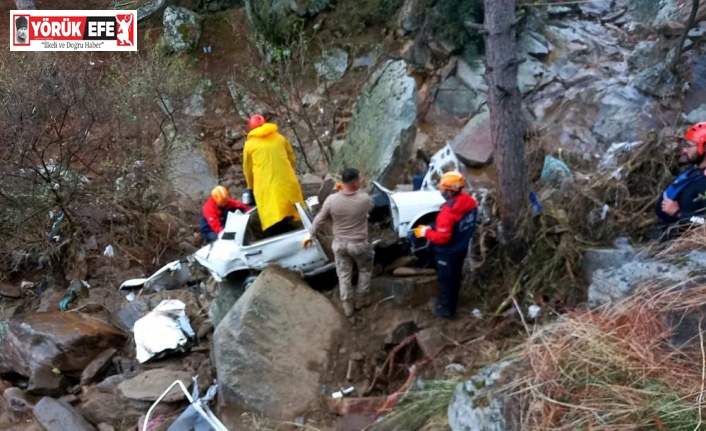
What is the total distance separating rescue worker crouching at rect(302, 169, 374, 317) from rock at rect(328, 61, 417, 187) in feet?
7.05

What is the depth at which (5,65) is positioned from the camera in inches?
376

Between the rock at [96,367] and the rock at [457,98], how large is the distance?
22.4 ft

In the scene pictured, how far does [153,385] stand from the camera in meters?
6.50

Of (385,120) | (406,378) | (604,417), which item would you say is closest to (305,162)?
(385,120)

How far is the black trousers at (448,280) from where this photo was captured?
608 centimetres

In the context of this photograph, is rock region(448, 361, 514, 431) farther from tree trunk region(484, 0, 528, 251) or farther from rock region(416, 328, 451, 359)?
tree trunk region(484, 0, 528, 251)

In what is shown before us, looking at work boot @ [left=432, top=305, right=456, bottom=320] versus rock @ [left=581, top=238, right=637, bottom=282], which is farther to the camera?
work boot @ [left=432, top=305, right=456, bottom=320]

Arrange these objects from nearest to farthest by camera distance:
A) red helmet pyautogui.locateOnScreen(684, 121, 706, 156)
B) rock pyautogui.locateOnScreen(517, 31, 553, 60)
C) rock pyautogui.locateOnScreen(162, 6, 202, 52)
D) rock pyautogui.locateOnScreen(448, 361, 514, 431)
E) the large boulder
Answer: rock pyautogui.locateOnScreen(448, 361, 514, 431)
red helmet pyautogui.locateOnScreen(684, 121, 706, 156)
the large boulder
rock pyautogui.locateOnScreen(517, 31, 553, 60)
rock pyautogui.locateOnScreen(162, 6, 202, 52)

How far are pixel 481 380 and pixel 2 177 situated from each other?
7.38 metres

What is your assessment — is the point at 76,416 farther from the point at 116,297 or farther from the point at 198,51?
the point at 198,51

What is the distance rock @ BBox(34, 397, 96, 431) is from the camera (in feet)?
20.6

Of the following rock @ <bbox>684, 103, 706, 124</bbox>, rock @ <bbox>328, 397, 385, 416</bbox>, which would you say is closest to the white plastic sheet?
rock @ <bbox>328, 397, 385, 416</bbox>

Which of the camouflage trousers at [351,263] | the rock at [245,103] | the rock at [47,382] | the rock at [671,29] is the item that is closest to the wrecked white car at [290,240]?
the camouflage trousers at [351,263]

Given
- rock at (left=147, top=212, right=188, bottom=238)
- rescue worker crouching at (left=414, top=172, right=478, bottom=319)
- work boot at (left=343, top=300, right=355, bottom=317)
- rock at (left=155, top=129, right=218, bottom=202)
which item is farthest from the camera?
rock at (left=155, top=129, right=218, bottom=202)
